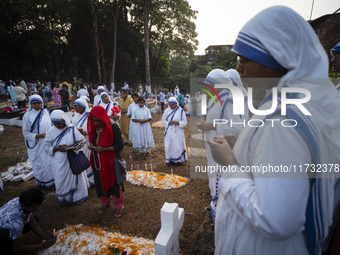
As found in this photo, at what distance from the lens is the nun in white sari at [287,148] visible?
0.72 meters

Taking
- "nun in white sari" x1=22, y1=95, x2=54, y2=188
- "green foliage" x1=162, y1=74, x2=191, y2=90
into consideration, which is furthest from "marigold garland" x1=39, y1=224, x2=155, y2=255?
"green foliage" x1=162, y1=74, x2=191, y2=90

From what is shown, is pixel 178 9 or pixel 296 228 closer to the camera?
pixel 296 228

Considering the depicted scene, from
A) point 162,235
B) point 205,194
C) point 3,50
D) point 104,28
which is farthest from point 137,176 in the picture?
point 3,50

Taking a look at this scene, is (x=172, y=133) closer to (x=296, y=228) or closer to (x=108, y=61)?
(x=296, y=228)

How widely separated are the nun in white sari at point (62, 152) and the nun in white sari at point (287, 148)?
146 inches

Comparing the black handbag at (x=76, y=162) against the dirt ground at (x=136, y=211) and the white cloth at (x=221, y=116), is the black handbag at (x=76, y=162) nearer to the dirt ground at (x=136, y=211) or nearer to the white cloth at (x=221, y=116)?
the dirt ground at (x=136, y=211)

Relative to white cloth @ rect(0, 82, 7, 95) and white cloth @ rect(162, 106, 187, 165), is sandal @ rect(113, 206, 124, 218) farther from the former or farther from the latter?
white cloth @ rect(0, 82, 7, 95)

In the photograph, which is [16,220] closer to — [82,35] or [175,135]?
[175,135]

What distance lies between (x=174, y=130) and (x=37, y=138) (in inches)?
142

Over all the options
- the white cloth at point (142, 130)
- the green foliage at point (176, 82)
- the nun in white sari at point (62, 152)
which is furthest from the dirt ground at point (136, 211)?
the green foliage at point (176, 82)

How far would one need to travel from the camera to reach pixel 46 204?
13.3ft

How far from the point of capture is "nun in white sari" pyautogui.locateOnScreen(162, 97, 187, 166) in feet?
18.0

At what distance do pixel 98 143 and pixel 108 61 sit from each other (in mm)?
30847

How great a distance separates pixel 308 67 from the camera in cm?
81
